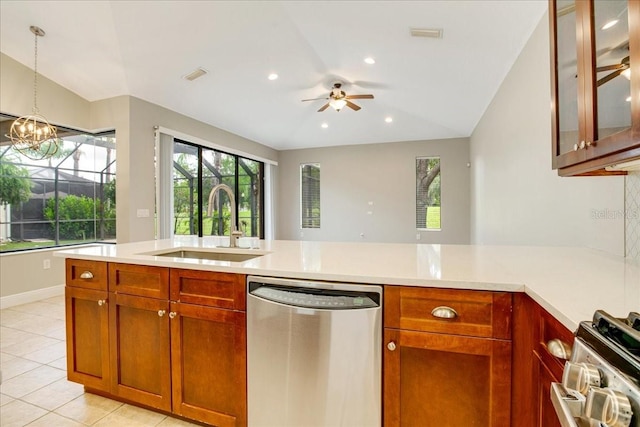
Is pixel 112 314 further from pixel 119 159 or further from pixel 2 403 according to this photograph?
pixel 119 159

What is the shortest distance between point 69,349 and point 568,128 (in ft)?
9.82

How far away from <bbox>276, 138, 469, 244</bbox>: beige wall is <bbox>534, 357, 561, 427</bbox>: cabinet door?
6094 mm

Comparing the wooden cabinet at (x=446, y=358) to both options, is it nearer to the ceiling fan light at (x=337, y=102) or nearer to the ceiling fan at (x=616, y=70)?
the ceiling fan at (x=616, y=70)

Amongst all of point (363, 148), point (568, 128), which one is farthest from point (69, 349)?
point (363, 148)

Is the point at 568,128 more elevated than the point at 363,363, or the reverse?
the point at 568,128

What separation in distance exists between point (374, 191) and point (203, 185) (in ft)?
12.7

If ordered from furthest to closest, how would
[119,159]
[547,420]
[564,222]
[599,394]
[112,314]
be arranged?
1. [119,159]
2. [564,222]
3. [112,314]
4. [547,420]
5. [599,394]

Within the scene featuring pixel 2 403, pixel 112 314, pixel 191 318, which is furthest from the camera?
pixel 2 403

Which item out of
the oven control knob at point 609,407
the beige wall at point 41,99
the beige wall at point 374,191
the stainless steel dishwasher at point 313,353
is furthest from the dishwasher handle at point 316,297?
the beige wall at point 374,191

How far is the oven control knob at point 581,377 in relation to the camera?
0.56 m

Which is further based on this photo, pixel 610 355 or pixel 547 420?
pixel 547 420

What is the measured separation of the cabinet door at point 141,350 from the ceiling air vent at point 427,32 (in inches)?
129

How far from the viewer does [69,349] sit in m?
1.93

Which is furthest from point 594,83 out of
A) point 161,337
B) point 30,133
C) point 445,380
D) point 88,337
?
point 30,133
